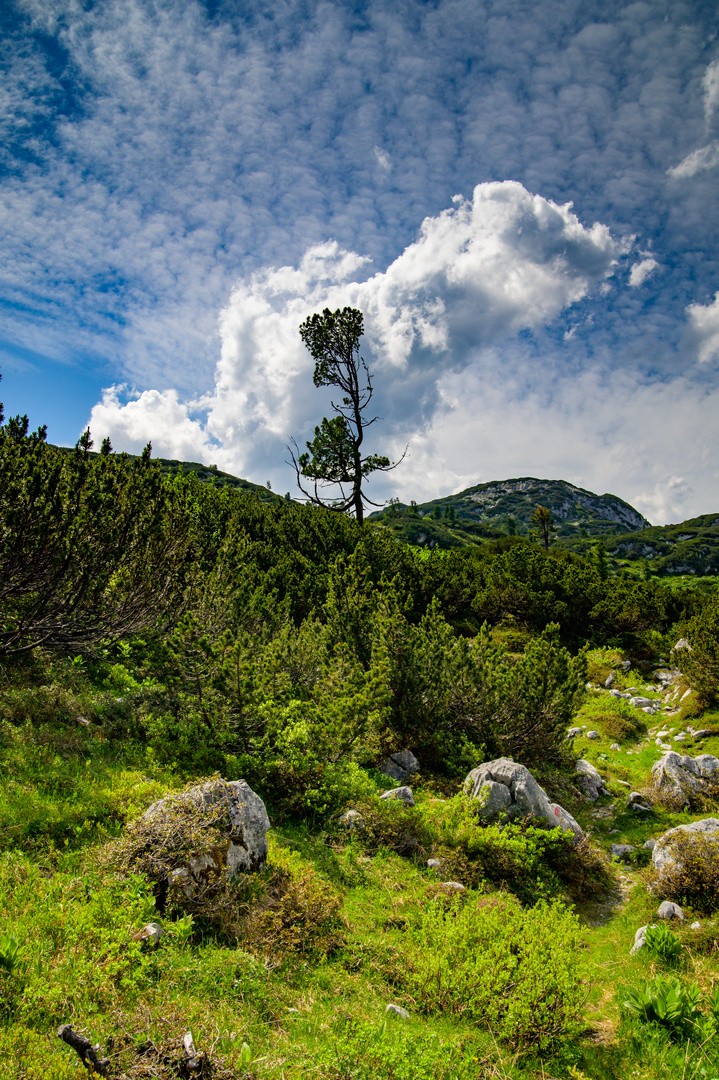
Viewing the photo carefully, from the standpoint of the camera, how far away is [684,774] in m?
10.4

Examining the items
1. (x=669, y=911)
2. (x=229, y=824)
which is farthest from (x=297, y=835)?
(x=669, y=911)

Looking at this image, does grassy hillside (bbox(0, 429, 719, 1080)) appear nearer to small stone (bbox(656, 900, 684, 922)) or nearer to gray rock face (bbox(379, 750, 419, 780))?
small stone (bbox(656, 900, 684, 922))

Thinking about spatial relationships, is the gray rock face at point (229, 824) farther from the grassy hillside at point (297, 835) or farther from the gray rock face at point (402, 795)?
the gray rock face at point (402, 795)

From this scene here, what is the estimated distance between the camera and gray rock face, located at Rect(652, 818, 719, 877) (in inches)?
285

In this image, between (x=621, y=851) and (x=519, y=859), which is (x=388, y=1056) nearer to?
(x=519, y=859)

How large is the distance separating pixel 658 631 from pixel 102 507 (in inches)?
937

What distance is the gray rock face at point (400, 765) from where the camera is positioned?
10820 mm

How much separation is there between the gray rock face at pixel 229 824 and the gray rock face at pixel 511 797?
456cm

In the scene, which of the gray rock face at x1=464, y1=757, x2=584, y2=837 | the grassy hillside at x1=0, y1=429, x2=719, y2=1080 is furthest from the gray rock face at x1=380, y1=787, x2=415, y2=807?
the gray rock face at x1=464, y1=757, x2=584, y2=837

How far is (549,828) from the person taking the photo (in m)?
9.01

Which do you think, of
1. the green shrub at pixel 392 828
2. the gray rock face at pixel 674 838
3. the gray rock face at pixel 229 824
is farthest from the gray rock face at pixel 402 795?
the gray rock face at pixel 674 838

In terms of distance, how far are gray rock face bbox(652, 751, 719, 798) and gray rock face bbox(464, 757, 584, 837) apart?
9.01ft

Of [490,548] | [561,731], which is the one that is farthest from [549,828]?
[490,548]

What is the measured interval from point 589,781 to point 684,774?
221 cm
